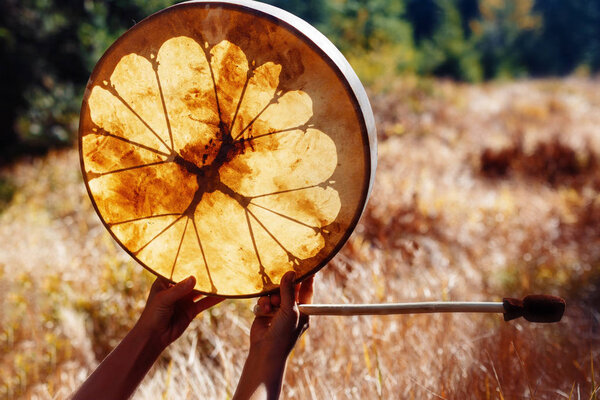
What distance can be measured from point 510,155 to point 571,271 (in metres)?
3.41

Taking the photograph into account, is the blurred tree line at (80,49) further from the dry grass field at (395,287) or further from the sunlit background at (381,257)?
the dry grass field at (395,287)

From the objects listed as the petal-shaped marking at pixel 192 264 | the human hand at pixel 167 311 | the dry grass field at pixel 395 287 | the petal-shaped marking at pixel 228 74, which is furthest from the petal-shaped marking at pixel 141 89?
the dry grass field at pixel 395 287

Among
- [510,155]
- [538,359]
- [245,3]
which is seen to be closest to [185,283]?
[245,3]

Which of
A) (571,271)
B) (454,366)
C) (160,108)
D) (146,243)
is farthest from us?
(571,271)

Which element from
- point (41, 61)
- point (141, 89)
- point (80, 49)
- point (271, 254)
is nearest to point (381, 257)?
point (271, 254)

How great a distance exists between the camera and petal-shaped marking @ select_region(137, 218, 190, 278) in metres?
1.37

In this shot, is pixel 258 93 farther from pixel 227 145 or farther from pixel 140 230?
pixel 140 230

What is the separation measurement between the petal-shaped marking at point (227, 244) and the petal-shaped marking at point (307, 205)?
0.08m

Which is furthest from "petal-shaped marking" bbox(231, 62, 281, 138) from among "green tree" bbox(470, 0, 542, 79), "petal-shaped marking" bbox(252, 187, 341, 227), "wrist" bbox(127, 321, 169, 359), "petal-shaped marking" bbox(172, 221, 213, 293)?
"green tree" bbox(470, 0, 542, 79)

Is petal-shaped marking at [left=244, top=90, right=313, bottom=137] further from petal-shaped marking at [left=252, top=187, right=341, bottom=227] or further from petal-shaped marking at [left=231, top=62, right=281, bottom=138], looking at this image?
petal-shaped marking at [left=252, top=187, right=341, bottom=227]

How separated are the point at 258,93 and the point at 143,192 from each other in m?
0.41

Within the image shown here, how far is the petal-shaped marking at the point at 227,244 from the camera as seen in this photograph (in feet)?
4.27

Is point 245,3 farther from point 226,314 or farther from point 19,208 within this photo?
point 19,208

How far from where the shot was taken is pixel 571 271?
3395 mm
